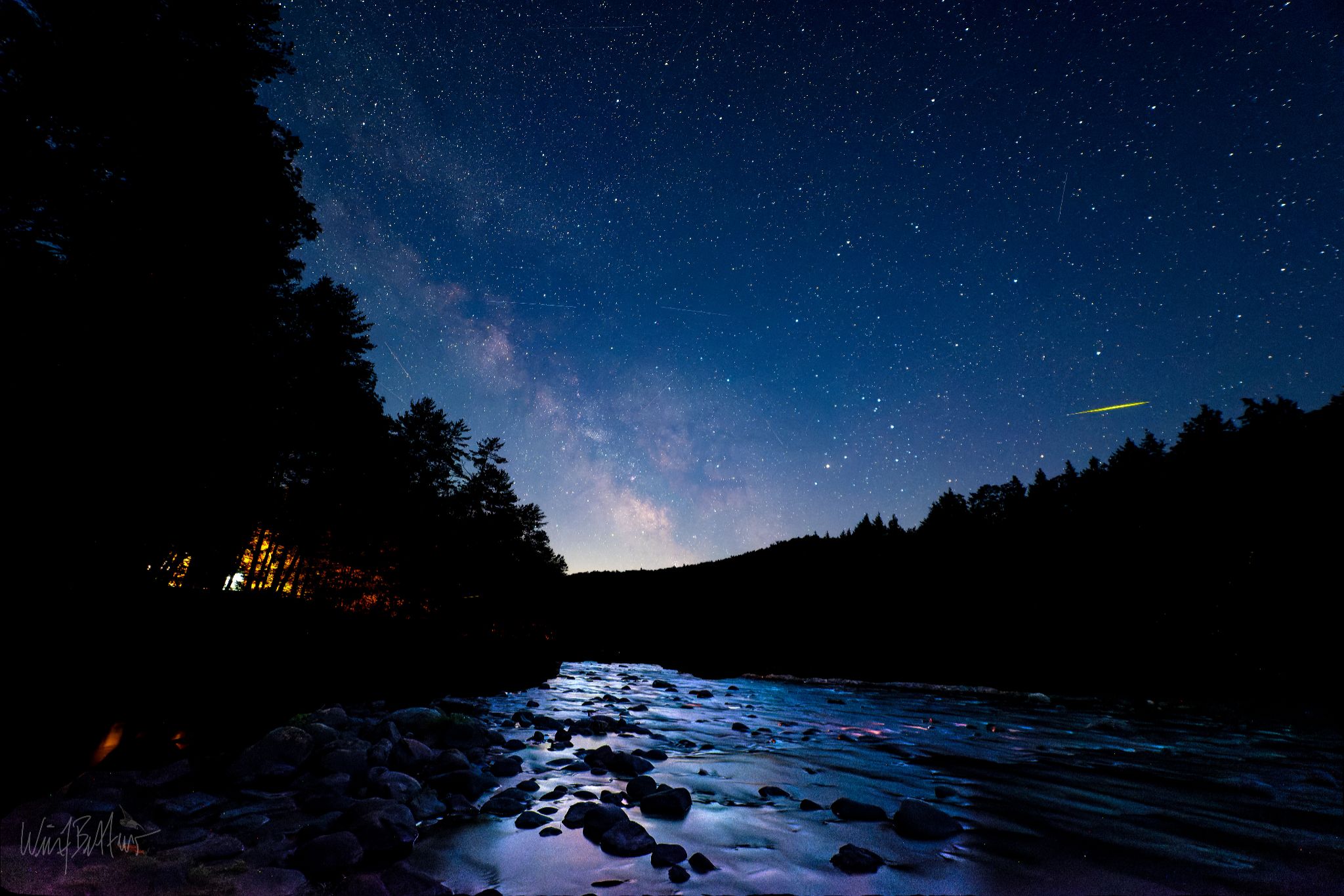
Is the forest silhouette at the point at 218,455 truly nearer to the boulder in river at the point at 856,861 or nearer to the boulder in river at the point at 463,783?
the boulder in river at the point at 463,783

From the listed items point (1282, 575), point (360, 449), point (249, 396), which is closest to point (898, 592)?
point (1282, 575)

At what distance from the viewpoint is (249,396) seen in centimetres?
996

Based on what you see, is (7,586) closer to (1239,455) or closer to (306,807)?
(306,807)

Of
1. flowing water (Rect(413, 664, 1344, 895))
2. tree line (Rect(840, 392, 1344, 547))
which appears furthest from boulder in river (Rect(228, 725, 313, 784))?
tree line (Rect(840, 392, 1344, 547))

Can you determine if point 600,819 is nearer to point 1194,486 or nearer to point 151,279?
point 151,279

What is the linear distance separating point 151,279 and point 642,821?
12.4 meters

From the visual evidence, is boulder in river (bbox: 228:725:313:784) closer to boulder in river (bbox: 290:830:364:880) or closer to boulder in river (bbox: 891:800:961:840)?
boulder in river (bbox: 290:830:364:880)

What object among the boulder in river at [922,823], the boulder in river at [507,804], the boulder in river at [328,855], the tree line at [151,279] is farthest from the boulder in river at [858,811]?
the tree line at [151,279]

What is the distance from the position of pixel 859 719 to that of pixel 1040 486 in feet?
169

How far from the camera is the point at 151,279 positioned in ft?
28.1

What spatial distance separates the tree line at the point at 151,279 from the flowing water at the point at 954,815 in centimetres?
475

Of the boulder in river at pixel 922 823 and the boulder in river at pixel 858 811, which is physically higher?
the boulder in river at pixel 922 823

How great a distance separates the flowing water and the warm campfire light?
255 centimetres

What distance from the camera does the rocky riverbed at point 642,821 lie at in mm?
2461
